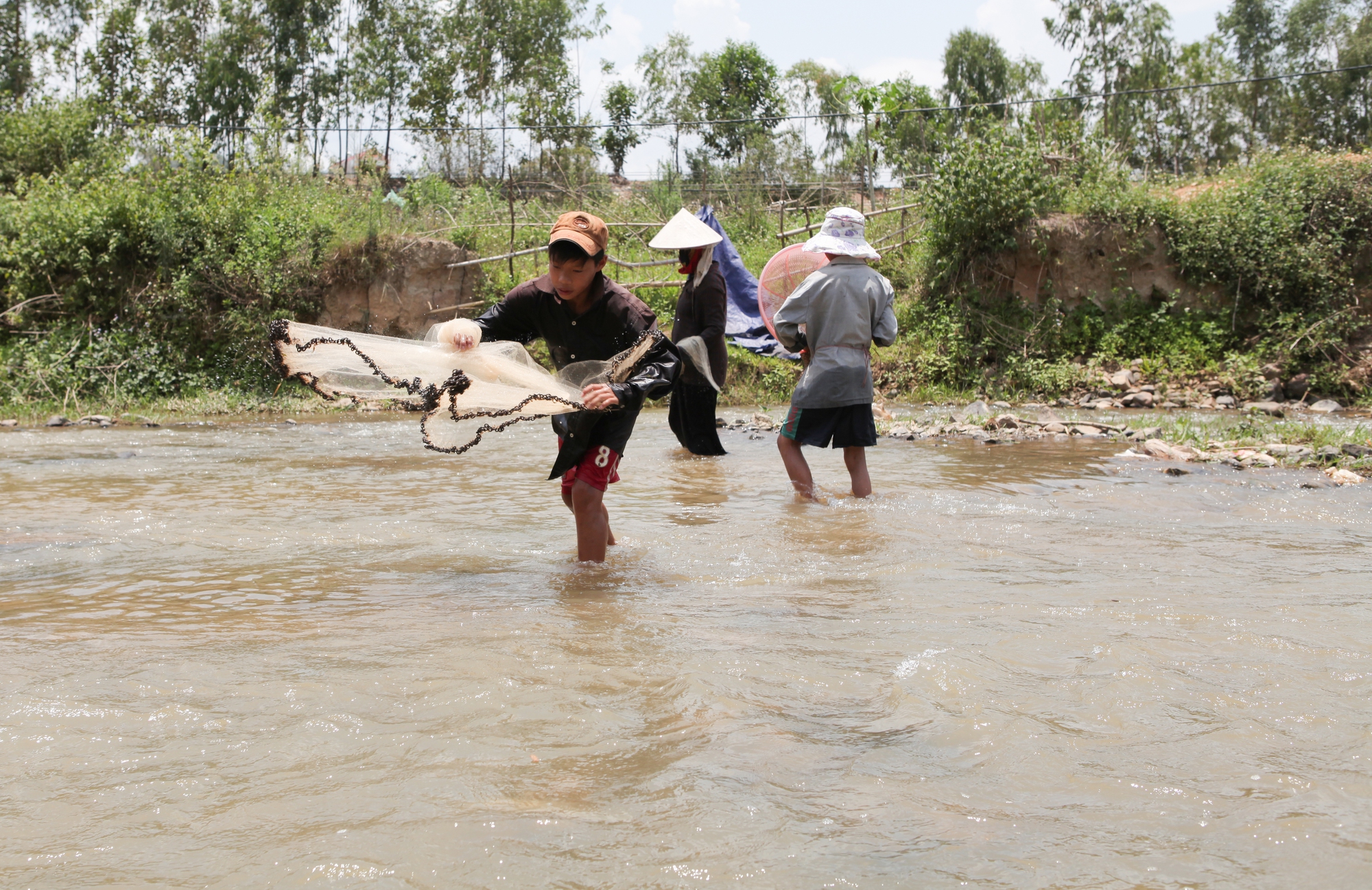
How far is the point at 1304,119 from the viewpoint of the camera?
2823 centimetres

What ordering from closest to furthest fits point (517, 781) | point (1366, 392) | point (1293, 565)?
1. point (517, 781)
2. point (1293, 565)
3. point (1366, 392)

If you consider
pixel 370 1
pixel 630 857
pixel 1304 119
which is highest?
pixel 370 1

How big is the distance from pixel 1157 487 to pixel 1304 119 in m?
27.6

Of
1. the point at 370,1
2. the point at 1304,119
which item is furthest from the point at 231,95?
the point at 1304,119

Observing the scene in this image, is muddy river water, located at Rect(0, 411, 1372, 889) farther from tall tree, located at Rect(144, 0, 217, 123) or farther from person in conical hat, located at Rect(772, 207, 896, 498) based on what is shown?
tall tree, located at Rect(144, 0, 217, 123)

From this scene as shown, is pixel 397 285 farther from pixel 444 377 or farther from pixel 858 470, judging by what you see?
pixel 444 377

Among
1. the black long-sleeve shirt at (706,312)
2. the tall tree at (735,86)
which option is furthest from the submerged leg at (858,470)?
the tall tree at (735,86)

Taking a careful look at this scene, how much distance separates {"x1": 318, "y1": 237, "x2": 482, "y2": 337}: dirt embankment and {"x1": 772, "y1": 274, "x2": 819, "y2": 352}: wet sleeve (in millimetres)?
10423

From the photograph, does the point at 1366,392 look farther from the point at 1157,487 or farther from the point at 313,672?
the point at 313,672

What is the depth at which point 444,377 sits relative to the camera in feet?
12.5

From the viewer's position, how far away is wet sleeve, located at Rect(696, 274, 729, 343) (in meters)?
6.90

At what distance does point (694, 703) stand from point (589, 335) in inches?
76.5

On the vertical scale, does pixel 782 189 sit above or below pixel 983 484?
above

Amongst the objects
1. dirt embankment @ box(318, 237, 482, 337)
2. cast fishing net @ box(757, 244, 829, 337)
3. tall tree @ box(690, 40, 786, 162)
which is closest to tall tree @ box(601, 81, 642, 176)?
tall tree @ box(690, 40, 786, 162)
